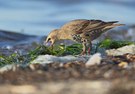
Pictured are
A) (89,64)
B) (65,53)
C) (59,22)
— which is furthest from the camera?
(59,22)

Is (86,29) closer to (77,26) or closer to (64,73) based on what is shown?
(77,26)

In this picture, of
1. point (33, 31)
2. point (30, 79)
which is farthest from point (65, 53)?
point (33, 31)

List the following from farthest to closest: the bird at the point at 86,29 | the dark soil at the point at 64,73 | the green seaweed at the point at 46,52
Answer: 1. the bird at the point at 86,29
2. the green seaweed at the point at 46,52
3. the dark soil at the point at 64,73

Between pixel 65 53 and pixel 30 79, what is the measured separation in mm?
4771

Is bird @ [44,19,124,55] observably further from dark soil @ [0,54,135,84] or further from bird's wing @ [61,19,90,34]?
dark soil @ [0,54,135,84]

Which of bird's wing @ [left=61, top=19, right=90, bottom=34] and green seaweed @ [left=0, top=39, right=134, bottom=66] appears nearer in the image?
green seaweed @ [left=0, top=39, right=134, bottom=66]

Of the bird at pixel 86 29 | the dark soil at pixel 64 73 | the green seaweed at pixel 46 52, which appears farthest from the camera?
the bird at pixel 86 29

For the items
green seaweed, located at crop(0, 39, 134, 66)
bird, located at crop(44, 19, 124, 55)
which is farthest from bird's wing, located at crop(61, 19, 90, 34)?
green seaweed, located at crop(0, 39, 134, 66)

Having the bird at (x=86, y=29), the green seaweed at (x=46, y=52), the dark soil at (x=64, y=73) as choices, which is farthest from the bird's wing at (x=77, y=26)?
the dark soil at (x=64, y=73)

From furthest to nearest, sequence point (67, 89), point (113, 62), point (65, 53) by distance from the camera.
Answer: point (65, 53) → point (113, 62) → point (67, 89)

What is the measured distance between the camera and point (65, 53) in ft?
41.4

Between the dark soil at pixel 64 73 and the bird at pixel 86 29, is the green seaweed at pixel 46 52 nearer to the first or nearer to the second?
the bird at pixel 86 29

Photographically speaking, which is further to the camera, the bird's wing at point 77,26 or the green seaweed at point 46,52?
the bird's wing at point 77,26

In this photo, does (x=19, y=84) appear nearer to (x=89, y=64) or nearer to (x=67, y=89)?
(x=67, y=89)
